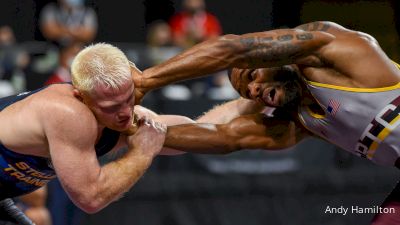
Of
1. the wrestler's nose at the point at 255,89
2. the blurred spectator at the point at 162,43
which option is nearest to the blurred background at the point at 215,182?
the blurred spectator at the point at 162,43

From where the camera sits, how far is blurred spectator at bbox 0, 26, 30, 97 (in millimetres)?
6273

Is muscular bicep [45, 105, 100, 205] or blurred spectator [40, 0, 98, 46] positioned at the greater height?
muscular bicep [45, 105, 100, 205]

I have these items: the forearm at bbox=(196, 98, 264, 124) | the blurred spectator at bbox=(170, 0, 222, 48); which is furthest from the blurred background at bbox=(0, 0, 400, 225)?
the forearm at bbox=(196, 98, 264, 124)

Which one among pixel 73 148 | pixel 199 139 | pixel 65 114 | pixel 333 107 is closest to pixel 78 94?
pixel 65 114

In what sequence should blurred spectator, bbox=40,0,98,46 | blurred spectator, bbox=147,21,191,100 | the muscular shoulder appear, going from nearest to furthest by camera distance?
the muscular shoulder
blurred spectator, bbox=147,21,191,100
blurred spectator, bbox=40,0,98,46

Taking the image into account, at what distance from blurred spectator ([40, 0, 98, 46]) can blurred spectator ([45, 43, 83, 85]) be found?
28.8 inches

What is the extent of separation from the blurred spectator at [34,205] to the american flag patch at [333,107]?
8.18ft

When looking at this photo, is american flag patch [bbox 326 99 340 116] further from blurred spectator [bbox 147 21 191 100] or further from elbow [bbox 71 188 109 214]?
blurred spectator [bbox 147 21 191 100]

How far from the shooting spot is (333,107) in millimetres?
3502

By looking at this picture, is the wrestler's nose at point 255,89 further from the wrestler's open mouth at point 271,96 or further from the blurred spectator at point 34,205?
the blurred spectator at point 34,205

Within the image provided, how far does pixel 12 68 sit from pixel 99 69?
3.57 m

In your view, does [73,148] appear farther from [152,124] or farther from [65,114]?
[152,124]

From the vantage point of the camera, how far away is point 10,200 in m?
3.77

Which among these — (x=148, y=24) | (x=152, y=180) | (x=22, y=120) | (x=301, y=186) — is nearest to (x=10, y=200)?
(x=22, y=120)
